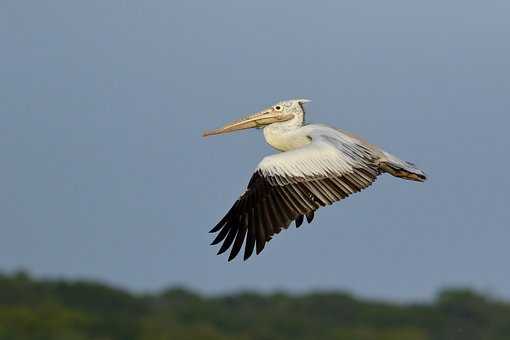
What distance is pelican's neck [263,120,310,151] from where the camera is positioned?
13.3 meters

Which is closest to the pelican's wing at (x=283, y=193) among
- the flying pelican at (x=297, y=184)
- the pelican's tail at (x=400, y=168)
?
the flying pelican at (x=297, y=184)

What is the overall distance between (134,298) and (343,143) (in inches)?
1543

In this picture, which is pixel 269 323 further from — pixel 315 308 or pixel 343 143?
pixel 343 143

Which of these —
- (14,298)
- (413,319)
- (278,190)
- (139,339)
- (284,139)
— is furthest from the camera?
(413,319)

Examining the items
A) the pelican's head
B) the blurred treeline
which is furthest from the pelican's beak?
the blurred treeline

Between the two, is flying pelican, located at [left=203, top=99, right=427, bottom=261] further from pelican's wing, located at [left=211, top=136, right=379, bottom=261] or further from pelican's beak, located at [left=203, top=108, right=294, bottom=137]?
pelican's beak, located at [left=203, top=108, right=294, bottom=137]

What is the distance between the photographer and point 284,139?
1335cm

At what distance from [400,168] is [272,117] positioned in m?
1.10

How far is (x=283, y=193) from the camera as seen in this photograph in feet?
40.8

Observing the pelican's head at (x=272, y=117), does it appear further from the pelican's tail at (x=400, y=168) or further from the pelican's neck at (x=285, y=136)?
the pelican's tail at (x=400, y=168)

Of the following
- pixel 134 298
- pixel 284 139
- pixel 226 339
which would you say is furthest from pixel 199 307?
pixel 284 139

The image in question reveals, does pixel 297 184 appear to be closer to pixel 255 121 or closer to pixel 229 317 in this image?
pixel 255 121

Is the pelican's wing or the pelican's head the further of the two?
the pelican's head

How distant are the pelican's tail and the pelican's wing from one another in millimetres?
509
